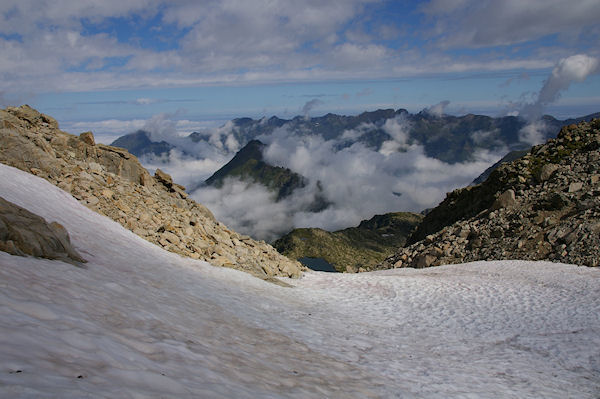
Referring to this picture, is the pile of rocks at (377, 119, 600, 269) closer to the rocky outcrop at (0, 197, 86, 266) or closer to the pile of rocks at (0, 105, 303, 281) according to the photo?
the pile of rocks at (0, 105, 303, 281)

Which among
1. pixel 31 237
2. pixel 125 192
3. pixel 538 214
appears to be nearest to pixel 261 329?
pixel 31 237

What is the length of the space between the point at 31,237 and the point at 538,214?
1728 inches

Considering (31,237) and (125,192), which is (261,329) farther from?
(125,192)

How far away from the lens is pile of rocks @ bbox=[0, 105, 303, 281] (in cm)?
2511

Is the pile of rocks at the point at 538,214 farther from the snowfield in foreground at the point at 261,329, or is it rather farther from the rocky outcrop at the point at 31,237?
the rocky outcrop at the point at 31,237

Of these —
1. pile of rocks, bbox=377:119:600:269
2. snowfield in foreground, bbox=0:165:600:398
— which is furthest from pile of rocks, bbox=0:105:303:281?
pile of rocks, bbox=377:119:600:269

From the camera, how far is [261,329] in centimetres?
1524

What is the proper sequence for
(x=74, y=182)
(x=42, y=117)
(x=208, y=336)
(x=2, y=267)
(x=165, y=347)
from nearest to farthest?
(x=165, y=347) → (x=2, y=267) → (x=208, y=336) → (x=74, y=182) → (x=42, y=117)

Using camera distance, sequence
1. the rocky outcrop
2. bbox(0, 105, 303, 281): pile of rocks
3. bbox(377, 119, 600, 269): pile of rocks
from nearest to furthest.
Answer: the rocky outcrop
bbox(0, 105, 303, 281): pile of rocks
bbox(377, 119, 600, 269): pile of rocks

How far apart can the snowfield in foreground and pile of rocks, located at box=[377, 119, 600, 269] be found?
299 inches

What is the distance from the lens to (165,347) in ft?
30.6

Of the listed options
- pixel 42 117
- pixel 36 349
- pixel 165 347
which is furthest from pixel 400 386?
pixel 42 117

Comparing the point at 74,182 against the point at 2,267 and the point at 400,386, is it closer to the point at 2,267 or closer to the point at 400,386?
the point at 2,267

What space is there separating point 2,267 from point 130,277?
19.4 ft
